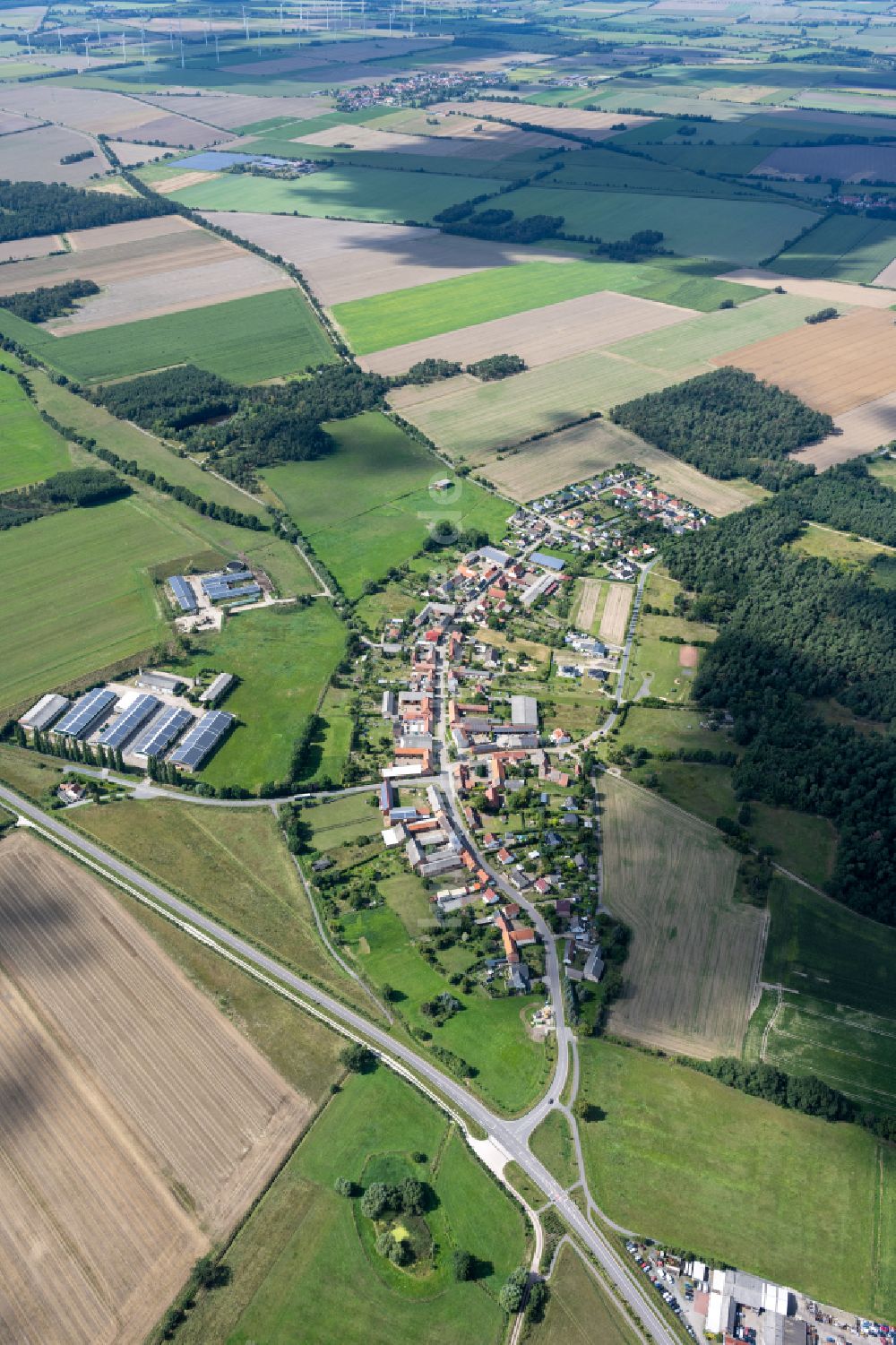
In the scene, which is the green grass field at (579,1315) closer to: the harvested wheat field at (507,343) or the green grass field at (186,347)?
the green grass field at (186,347)

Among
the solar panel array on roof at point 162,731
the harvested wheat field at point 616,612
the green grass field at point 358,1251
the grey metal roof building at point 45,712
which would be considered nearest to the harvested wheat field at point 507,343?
the harvested wheat field at point 616,612

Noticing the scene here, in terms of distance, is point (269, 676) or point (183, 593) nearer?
point (269, 676)

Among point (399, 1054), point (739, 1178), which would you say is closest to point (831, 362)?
point (739, 1178)

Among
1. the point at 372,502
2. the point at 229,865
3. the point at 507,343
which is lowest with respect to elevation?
the point at 229,865

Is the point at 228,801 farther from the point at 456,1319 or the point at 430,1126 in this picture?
the point at 456,1319

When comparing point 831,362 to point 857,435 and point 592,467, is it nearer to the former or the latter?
point 857,435

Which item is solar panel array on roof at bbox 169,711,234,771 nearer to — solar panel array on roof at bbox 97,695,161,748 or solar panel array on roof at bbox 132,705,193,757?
solar panel array on roof at bbox 132,705,193,757

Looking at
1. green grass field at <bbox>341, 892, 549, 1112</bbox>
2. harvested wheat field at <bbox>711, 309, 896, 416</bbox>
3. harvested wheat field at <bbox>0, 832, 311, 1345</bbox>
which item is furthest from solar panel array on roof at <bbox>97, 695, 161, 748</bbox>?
harvested wheat field at <bbox>711, 309, 896, 416</bbox>
